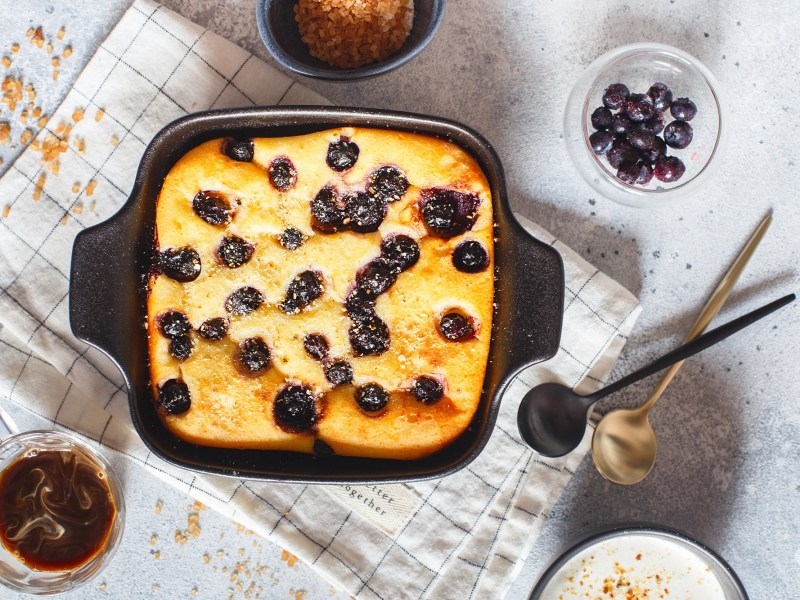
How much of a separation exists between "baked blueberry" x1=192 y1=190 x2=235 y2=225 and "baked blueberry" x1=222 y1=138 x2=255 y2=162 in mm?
106

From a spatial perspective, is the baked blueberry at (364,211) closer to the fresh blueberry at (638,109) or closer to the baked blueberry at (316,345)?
the baked blueberry at (316,345)

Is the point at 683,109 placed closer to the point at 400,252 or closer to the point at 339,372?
the point at 400,252

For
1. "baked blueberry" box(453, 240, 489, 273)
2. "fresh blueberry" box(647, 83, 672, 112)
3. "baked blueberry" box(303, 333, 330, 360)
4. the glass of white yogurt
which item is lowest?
the glass of white yogurt

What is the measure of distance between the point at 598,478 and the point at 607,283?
628mm

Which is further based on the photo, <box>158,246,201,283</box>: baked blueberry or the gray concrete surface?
the gray concrete surface

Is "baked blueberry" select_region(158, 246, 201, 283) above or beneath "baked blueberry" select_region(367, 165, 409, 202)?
beneath

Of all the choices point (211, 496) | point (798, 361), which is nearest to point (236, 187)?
point (211, 496)

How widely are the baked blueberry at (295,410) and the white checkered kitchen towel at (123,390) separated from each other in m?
0.36

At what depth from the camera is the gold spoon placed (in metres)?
2.31

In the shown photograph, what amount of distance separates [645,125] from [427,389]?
1.04 metres

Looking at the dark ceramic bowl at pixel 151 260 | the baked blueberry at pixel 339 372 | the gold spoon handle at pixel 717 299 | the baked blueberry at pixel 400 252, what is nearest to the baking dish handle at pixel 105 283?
the dark ceramic bowl at pixel 151 260

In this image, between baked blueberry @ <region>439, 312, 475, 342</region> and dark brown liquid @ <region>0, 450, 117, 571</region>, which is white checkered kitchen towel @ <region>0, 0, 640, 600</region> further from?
baked blueberry @ <region>439, 312, 475, 342</region>

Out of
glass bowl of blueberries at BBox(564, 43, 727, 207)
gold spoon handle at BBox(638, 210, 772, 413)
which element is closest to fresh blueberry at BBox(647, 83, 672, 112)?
glass bowl of blueberries at BBox(564, 43, 727, 207)

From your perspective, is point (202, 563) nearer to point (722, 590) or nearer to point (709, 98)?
point (722, 590)
